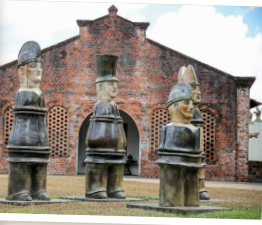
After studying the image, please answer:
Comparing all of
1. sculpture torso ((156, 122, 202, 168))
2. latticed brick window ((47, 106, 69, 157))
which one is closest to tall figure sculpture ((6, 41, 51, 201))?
sculpture torso ((156, 122, 202, 168))

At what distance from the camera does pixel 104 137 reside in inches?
322

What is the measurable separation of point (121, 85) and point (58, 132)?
2.91 m

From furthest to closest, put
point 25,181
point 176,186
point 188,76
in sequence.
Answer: point 188,76, point 25,181, point 176,186

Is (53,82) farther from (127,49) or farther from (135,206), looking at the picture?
(135,206)

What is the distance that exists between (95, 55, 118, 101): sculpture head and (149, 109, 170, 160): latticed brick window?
867cm

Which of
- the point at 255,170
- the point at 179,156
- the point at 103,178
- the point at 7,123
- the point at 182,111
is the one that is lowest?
the point at 255,170

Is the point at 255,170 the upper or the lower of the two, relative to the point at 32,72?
lower

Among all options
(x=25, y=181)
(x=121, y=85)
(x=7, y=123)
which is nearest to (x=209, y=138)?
(x=121, y=85)

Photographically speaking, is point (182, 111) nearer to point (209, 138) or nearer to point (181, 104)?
point (181, 104)

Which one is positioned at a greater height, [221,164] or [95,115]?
[95,115]

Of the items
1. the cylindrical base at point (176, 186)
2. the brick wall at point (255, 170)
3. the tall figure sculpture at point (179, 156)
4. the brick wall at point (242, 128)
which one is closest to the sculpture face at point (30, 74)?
the tall figure sculpture at point (179, 156)

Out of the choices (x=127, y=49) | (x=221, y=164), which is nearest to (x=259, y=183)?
(x=221, y=164)

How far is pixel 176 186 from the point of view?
6500 mm

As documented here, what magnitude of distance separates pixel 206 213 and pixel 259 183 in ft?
33.9
